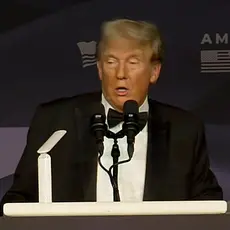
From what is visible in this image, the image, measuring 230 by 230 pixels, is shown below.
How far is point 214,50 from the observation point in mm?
3121

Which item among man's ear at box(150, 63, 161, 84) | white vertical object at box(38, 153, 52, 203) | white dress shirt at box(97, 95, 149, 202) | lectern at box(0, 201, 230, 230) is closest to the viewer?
lectern at box(0, 201, 230, 230)

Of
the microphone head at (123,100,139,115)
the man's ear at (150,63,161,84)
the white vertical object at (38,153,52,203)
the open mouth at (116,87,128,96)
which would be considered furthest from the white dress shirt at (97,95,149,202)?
the white vertical object at (38,153,52,203)

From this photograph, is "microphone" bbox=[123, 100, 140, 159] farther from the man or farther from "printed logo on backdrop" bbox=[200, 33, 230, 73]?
"printed logo on backdrop" bbox=[200, 33, 230, 73]

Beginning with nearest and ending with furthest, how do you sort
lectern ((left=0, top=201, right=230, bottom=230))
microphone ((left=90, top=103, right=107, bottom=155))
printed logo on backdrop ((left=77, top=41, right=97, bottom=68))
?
1. lectern ((left=0, top=201, right=230, bottom=230))
2. microphone ((left=90, top=103, right=107, bottom=155))
3. printed logo on backdrop ((left=77, top=41, right=97, bottom=68))

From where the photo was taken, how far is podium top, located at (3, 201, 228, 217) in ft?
4.94

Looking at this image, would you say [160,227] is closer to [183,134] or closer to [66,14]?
[183,134]

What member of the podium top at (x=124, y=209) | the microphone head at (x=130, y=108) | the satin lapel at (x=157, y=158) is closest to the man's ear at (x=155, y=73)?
the satin lapel at (x=157, y=158)

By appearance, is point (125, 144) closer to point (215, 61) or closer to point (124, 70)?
point (124, 70)

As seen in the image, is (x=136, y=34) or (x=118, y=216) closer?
(x=118, y=216)

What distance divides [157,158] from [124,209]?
121 centimetres

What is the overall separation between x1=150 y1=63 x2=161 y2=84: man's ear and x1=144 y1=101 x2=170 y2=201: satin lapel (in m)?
0.14

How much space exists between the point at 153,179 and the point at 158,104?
0.45m

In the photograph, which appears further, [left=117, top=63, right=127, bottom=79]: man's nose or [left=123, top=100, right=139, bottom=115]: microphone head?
[left=117, top=63, right=127, bottom=79]: man's nose

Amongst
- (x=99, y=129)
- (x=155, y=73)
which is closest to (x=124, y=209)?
(x=99, y=129)
